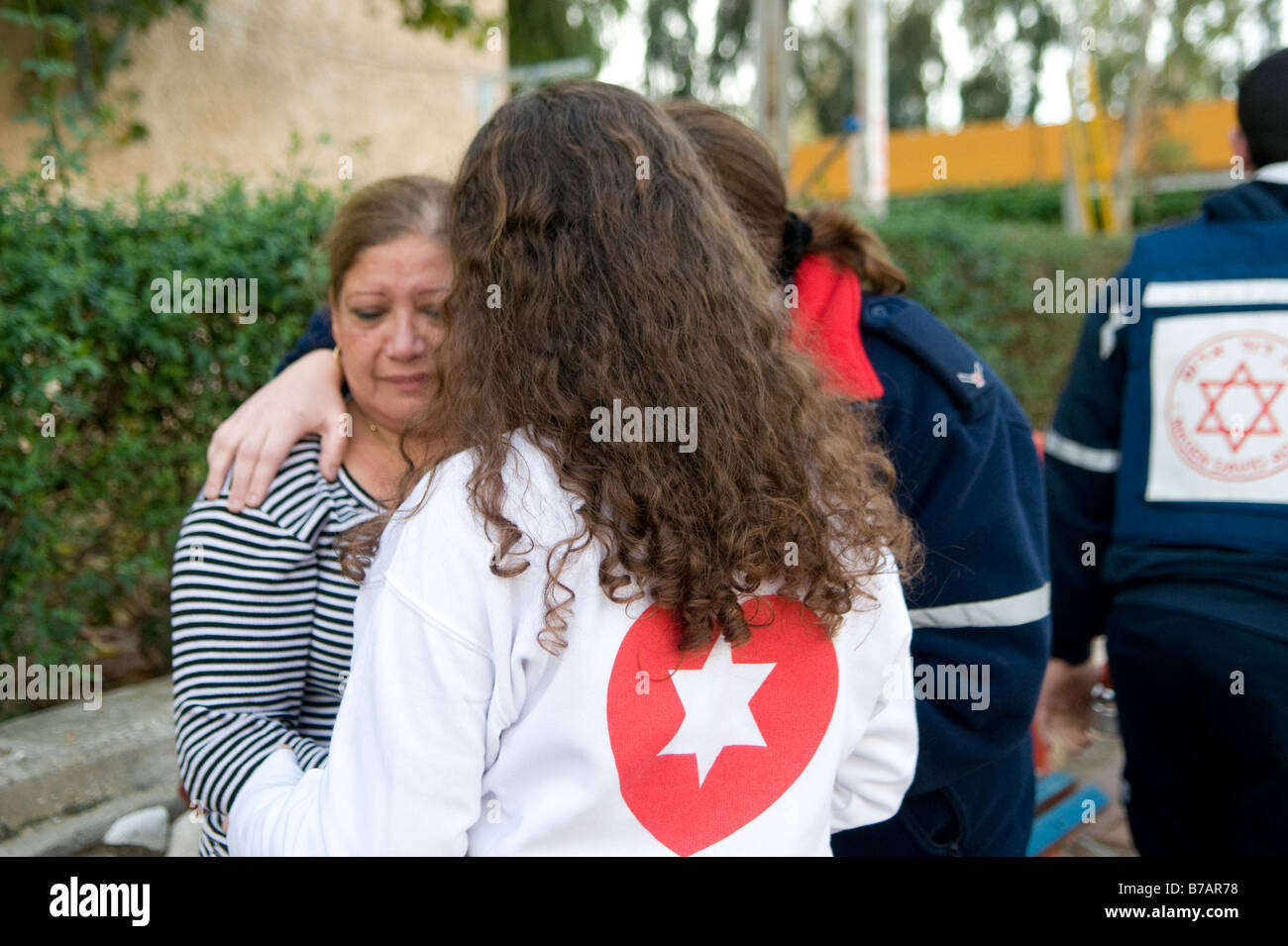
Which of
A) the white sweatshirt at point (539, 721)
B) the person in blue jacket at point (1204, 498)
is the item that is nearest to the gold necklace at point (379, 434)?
the white sweatshirt at point (539, 721)

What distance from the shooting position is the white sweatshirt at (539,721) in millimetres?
1189

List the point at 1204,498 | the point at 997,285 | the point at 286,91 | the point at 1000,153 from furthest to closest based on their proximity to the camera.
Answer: the point at 1000,153 < the point at 286,91 < the point at 997,285 < the point at 1204,498

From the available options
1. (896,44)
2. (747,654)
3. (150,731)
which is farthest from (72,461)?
(896,44)

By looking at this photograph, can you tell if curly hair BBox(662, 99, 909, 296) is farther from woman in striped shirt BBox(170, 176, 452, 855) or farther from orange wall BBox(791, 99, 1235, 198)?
orange wall BBox(791, 99, 1235, 198)

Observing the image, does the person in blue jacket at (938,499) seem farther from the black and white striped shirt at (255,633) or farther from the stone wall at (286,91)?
the stone wall at (286,91)

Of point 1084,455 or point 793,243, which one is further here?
point 1084,455

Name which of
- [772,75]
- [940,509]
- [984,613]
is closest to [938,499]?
[940,509]

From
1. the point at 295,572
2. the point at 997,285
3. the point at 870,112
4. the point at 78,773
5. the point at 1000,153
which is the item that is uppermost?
the point at 1000,153

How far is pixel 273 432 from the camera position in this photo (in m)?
1.84

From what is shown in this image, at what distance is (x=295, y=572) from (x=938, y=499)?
3.53 ft

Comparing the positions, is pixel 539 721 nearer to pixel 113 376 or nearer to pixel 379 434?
pixel 379 434

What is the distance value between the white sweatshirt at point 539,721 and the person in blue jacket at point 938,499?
470 millimetres
